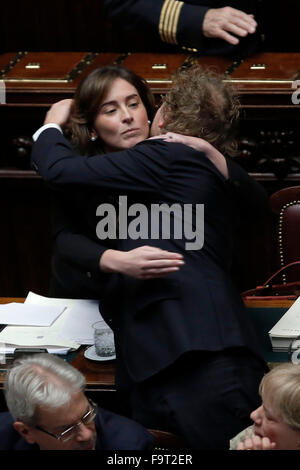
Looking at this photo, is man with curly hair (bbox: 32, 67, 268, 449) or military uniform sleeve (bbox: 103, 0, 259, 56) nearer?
man with curly hair (bbox: 32, 67, 268, 449)

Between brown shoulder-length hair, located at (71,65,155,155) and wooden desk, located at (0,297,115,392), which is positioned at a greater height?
brown shoulder-length hair, located at (71,65,155,155)

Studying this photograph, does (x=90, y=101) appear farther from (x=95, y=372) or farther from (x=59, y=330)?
(x=95, y=372)

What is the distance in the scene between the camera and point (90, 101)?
315 cm

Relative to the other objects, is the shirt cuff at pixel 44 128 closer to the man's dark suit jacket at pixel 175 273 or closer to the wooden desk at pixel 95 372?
the man's dark suit jacket at pixel 175 273

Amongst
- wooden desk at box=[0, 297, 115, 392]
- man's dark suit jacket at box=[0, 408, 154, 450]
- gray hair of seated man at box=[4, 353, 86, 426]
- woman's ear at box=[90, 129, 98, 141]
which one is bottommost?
wooden desk at box=[0, 297, 115, 392]

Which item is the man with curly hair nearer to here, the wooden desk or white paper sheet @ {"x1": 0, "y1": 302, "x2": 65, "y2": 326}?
the wooden desk

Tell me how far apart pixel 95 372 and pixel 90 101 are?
2.96ft

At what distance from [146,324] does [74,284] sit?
2.67ft

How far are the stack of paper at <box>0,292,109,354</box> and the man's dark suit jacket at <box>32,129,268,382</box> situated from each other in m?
0.28

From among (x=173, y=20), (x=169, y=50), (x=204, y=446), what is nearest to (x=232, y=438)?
(x=204, y=446)

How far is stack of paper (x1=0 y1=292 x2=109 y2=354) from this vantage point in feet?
9.86

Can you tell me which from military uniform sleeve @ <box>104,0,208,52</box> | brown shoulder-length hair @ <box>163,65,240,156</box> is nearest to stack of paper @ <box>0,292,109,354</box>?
brown shoulder-length hair @ <box>163,65,240,156</box>

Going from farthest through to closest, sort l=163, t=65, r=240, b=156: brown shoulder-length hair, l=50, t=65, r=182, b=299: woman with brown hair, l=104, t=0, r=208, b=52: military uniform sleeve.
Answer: l=104, t=0, r=208, b=52: military uniform sleeve
l=50, t=65, r=182, b=299: woman with brown hair
l=163, t=65, r=240, b=156: brown shoulder-length hair

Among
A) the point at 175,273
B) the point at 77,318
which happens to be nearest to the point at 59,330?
the point at 77,318
